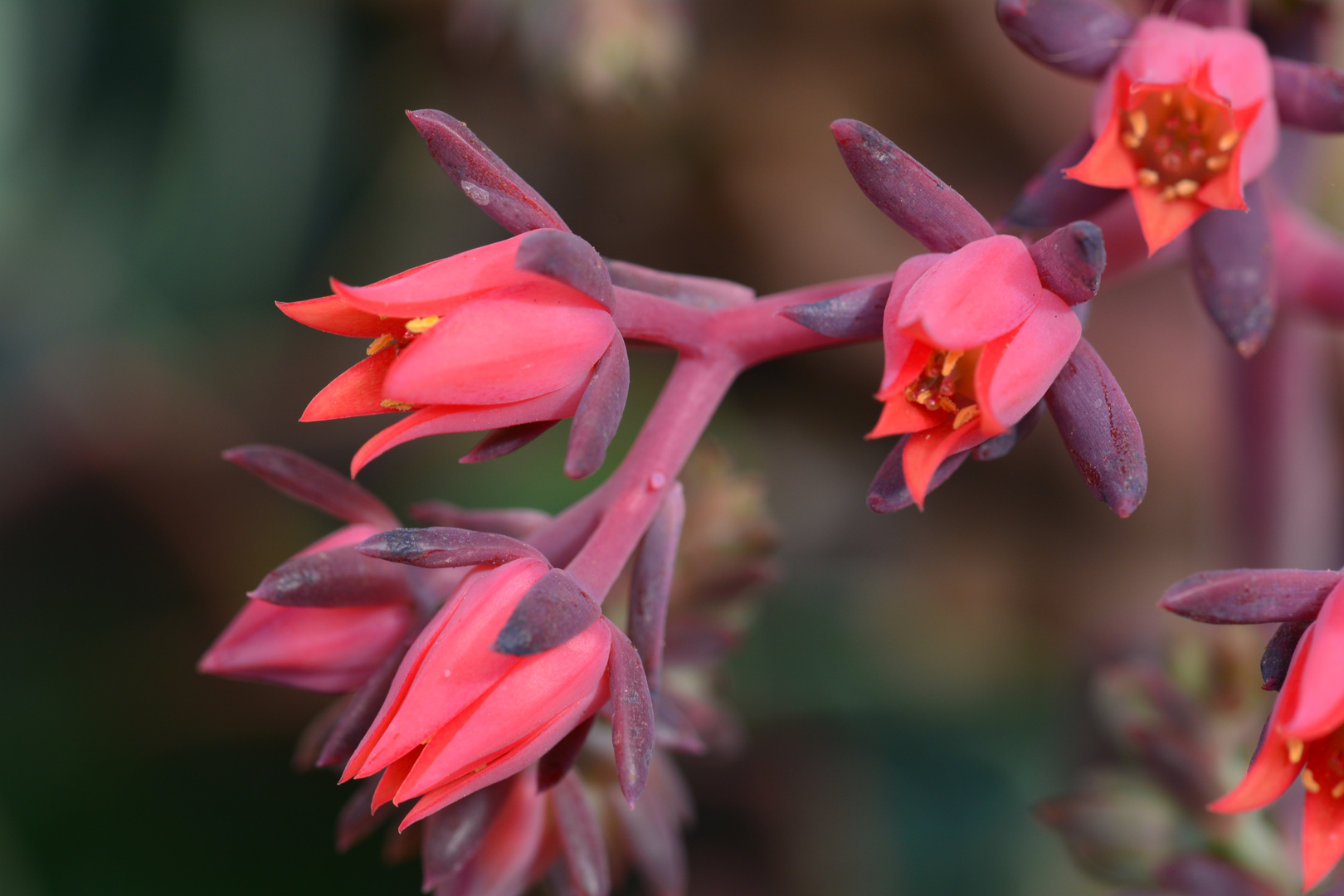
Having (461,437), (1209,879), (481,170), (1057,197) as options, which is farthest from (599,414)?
(461,437)

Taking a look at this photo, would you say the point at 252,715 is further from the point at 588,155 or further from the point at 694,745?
the point at 694,745

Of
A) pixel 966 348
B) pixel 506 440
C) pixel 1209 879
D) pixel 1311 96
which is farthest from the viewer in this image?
pixel 1209 879

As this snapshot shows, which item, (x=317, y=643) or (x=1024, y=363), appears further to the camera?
(x=317, y=643)

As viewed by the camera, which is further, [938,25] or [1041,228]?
[938,25]

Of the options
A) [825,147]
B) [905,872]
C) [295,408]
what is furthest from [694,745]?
[825,147]

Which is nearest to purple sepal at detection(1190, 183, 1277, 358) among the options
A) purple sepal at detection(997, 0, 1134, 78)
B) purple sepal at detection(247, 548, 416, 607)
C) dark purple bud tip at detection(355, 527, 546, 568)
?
purple sepal at detection(997, 0, 1134, 78)

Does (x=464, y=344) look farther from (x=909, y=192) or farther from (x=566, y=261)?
(x=909, y=192)

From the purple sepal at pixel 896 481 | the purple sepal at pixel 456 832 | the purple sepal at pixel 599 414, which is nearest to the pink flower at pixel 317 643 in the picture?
the purple sepal at pixel 456 832
